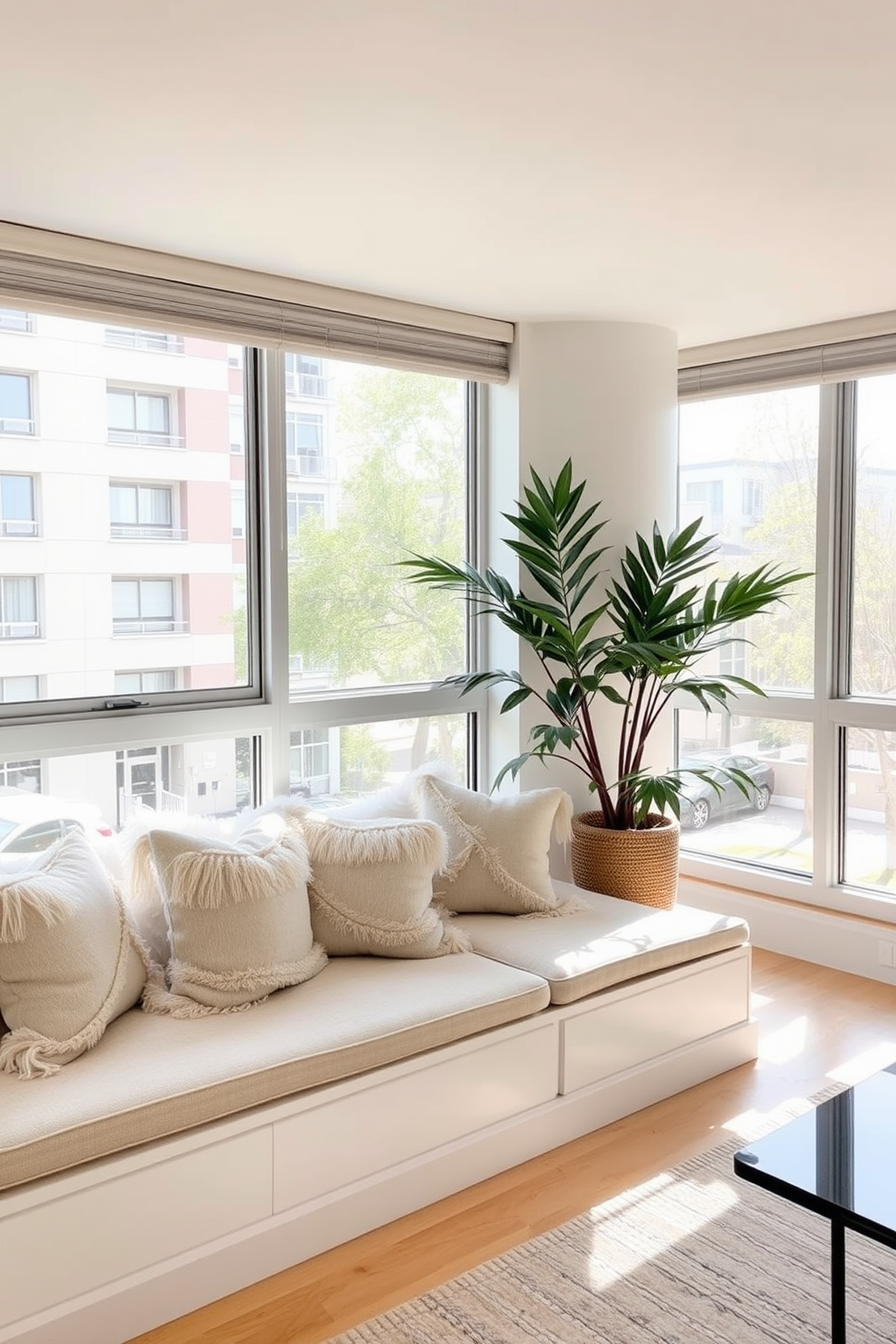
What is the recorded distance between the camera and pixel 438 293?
363 centimetres

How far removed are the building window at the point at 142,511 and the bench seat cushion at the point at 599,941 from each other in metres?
1.51

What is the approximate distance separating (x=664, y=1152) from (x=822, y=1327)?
2.27ft

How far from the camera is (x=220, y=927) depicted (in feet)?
8.59

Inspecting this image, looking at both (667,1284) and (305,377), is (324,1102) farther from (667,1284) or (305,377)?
(305,377)

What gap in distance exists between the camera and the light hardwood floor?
7.34 ft

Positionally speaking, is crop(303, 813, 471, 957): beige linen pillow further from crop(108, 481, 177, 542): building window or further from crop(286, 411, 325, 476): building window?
crop(286, 411, 325, 476): building window

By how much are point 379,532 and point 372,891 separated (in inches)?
57.4

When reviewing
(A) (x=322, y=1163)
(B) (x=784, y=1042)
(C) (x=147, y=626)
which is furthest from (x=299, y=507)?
(B) (x=784, y=1042)

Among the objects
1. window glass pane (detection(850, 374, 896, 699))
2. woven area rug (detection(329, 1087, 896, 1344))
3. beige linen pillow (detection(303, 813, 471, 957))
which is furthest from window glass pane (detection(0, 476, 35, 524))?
window glass pane (detection(850, 374, 896, 699))

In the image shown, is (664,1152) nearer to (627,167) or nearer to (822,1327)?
(822,1327)

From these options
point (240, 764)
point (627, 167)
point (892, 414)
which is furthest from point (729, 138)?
point (240, 764)

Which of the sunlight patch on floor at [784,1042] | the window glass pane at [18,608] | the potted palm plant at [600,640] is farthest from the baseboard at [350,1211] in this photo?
the window glass pane at [18,608]

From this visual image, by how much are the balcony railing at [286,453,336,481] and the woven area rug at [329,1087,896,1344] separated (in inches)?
93.8

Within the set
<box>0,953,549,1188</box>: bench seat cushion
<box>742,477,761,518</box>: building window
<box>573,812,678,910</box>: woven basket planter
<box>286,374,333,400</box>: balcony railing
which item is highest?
<box>286,374,333,400</box>: balcony railing
